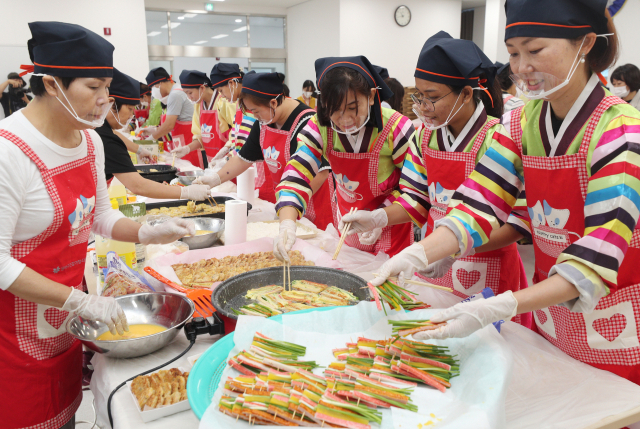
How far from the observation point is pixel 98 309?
1640 mm

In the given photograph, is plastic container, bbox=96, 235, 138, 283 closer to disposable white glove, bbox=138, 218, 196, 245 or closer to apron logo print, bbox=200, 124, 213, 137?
disposable white glove, bbox=138, 218, 196, 245

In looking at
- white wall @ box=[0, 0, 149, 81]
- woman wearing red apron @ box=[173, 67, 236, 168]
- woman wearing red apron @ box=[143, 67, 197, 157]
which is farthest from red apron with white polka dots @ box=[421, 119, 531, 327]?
white wall @ box=[0, 0, 149, 81]

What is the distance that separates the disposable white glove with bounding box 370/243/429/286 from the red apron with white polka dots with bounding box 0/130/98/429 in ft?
4.03

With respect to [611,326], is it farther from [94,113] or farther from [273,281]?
[94,113]

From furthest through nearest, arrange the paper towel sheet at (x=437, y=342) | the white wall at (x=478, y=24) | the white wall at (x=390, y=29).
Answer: the white wall at (x=478, y=24)
the white wall at (x=390, y=29)
the paper towel sheet at (x=437, y=342)

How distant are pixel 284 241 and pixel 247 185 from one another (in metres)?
1.80

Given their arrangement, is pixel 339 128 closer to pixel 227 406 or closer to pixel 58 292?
pixel 58 292

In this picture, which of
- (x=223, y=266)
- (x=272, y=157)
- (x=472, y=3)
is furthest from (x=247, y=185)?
(x=472, y=3)

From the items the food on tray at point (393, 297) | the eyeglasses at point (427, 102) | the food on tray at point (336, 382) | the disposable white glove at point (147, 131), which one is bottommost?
the food on tray at point (336, 382)

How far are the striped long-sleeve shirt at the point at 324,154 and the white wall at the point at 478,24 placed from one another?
14.7m

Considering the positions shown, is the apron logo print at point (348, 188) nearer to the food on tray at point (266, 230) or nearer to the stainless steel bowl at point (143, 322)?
the food on tray at point (266, 230)

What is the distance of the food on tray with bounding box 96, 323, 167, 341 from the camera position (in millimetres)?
1730

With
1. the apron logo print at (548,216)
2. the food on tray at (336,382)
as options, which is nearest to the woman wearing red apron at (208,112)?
the apron logo print at (548,216)

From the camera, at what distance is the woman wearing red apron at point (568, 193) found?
135cm
